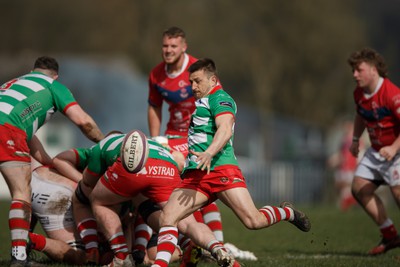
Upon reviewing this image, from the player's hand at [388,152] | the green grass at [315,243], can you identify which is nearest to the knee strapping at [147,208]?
the green grass at [315,243]

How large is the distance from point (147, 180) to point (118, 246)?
2.74ft

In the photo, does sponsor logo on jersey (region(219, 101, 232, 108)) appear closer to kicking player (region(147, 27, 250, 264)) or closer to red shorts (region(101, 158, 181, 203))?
red shorts (region(101, 158, 181, 203))

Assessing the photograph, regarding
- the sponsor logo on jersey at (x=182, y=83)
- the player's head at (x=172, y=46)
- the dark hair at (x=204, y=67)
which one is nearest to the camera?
the dark hair at (x=204, y=67)

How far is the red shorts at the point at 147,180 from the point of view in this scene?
7747mm

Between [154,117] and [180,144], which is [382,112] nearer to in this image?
[180,144]

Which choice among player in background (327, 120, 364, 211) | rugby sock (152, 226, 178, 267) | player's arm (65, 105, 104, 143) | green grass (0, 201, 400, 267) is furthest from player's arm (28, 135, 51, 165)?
player in background (327, 120, 364, 211)

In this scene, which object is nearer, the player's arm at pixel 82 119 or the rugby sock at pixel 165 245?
the rugby sock at pixel 165 245

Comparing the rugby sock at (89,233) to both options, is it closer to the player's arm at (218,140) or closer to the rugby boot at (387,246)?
the player's arm at (218,140)

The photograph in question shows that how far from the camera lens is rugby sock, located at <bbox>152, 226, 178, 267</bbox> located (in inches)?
273

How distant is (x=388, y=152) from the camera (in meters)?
9.03

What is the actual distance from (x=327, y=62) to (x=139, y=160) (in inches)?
1134

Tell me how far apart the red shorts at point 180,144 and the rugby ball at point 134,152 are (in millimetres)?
2066

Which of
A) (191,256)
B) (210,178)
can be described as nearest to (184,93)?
(191,256)

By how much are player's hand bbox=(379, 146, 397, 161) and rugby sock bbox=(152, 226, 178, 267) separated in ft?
10.5
